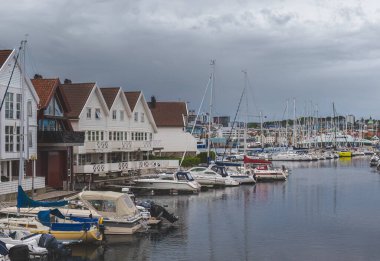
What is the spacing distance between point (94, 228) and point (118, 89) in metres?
38.5

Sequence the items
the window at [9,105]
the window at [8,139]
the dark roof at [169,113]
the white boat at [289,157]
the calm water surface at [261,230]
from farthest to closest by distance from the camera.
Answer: the white boat at [289,157] → the dark roof at [169,113] → the window at [9,105] → the window at [8,139] → the calm water surface at [261,230]

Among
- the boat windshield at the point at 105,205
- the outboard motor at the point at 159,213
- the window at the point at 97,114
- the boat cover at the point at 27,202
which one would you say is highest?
the window at the point at 97,114

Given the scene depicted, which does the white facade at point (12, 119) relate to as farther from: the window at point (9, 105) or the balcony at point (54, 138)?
the balcony at point (54, 138)

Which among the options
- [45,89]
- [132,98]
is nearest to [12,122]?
[45,89]

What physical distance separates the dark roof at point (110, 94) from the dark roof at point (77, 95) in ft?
17.0

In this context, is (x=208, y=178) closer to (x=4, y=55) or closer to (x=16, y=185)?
Answer: (x=16, y=185)

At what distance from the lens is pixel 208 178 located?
213ft

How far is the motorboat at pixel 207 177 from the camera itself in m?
64.8

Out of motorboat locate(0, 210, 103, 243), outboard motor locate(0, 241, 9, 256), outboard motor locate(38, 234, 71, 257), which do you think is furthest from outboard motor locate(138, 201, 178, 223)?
outboard motor locate(0, 241, 9, 256)

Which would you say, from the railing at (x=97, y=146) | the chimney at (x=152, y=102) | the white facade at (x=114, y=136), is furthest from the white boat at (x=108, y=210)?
the chimney at (x=152, y=102)

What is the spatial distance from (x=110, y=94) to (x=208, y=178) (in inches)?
593

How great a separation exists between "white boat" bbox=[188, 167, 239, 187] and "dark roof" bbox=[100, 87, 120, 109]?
12135 mm

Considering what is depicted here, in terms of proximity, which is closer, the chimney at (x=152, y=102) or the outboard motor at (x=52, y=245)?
the outboard motor at (x=52, y=245)

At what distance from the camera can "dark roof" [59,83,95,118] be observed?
60.4 meters
